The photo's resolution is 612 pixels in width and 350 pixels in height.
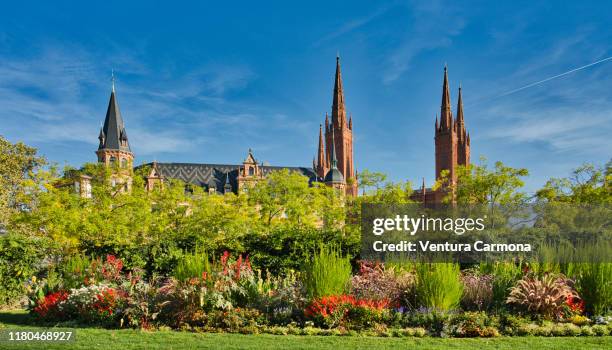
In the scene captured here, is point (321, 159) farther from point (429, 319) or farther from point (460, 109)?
point (429, 319)

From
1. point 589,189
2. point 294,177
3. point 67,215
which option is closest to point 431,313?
point 67,215

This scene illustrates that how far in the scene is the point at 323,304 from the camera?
8680mm

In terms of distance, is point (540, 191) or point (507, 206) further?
point (540, 191)

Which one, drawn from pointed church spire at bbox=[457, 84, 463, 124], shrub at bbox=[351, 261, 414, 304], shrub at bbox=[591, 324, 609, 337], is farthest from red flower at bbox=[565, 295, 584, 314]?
pointed church spire at bbox=[457, 84, 463, 124]

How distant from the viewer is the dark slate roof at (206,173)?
75375mm

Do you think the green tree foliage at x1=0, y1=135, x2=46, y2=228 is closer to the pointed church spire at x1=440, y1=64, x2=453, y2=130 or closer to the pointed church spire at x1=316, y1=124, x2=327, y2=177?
the pointed church spire at x1=316, y1=124, x2=327, y2=177

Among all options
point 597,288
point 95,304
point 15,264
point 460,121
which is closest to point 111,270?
point 95,304

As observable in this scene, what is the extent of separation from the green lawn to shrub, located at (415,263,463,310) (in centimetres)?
107

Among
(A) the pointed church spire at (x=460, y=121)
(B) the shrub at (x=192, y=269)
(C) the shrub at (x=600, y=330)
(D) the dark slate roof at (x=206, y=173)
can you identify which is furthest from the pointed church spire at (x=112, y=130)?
(A) the pointed church spire at (x=460, y=121)

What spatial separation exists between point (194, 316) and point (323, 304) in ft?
8.24

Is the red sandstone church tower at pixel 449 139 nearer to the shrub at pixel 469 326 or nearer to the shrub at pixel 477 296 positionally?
the shrub at pixel 477 296

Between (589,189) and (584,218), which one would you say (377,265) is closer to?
(584,218)

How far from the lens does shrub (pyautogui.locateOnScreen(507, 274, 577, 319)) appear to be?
8.86 meters

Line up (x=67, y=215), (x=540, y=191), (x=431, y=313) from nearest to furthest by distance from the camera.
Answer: (x=431, y=313)
(x=67, y=215)
(x=540, y=191)
